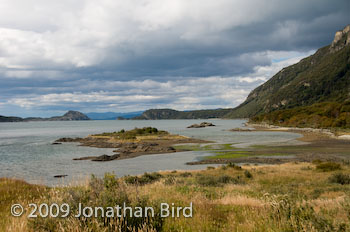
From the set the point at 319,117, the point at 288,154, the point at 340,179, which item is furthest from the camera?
the point at 319,117

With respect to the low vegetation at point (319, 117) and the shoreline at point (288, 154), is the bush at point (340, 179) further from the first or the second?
the low vegetation at point (319, 117)

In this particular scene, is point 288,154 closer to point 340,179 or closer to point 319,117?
point 340,179

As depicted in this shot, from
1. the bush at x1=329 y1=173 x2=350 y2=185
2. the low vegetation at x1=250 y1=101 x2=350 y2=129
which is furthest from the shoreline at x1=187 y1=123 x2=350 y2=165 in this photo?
the low vegetation at x1=250 y1=101 x2=350 y2=129

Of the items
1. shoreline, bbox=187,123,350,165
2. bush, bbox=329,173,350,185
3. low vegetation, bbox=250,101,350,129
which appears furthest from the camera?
low vegetation, bbox=250,101,350,129

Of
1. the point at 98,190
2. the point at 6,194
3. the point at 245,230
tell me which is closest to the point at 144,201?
the point at 98,190

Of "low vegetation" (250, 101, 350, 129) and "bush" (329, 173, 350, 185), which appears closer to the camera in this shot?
"bush" (329, 173, 350, 185)

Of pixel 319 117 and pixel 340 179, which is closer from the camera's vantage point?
pixel 340 179

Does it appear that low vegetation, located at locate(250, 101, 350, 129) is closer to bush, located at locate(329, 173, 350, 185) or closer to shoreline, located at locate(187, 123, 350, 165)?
shoreline, located at locate(187, 123, 350, 165)

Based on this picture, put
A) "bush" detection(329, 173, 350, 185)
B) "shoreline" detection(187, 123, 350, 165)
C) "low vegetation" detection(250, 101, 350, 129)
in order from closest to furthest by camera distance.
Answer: "bush" detection(329, 173, 350, 185)
"shoreline" detection(187, 123, 350, 165)
"low vegetation" detection(250, 101, 350, 129)

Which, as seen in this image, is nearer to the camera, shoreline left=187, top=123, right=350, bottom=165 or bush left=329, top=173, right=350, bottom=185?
bush left=329, top=173, right=350, bottom=185

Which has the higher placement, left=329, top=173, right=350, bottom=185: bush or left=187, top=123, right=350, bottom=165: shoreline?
left=329, top=173, right=350, bottom=185: bush

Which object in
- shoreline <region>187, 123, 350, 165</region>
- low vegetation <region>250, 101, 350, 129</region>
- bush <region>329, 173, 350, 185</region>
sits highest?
low vegetation <region>250, 101, 350, 129</region>

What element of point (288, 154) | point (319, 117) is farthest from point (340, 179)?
point (319, 117)

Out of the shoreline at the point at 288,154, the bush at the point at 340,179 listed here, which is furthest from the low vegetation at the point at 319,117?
the bush at the point at 340,179
